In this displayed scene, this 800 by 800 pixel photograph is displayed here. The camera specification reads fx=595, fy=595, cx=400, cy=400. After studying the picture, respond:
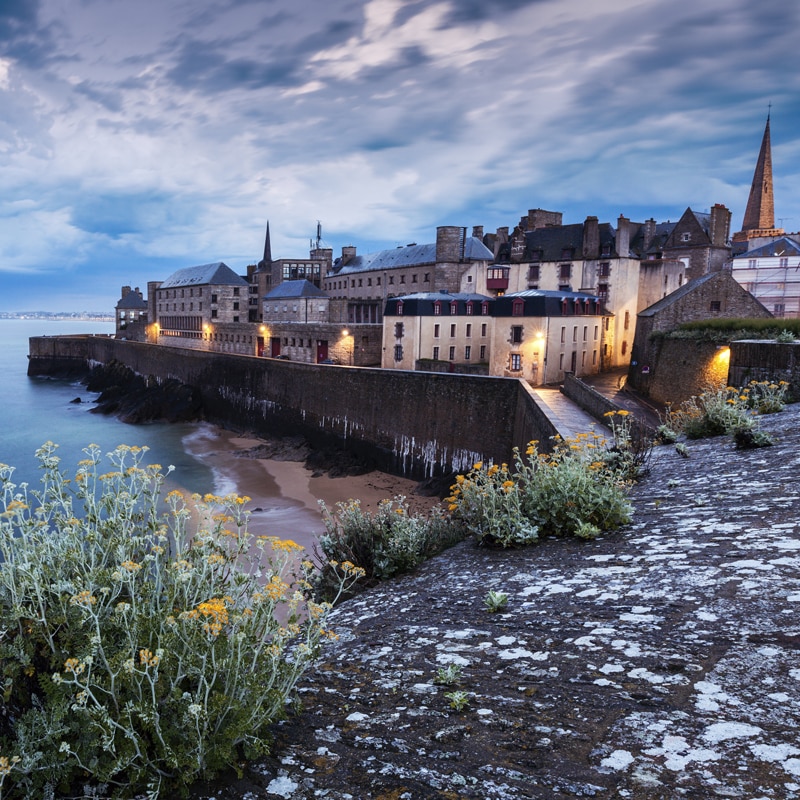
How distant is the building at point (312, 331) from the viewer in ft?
154

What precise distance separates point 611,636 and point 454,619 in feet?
4.05

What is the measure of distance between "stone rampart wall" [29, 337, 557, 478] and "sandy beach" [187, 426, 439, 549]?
2.15 metres

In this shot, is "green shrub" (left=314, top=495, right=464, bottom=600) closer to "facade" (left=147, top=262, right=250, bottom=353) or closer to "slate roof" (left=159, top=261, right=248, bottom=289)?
"facade" (left=147, top=262, right=250, bottom=353)

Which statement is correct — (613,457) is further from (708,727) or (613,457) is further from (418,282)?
(418,282)

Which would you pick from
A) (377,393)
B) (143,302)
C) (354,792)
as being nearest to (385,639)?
(354,792)

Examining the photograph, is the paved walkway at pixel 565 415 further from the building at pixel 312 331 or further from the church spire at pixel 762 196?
the church spire at pixel 762 196

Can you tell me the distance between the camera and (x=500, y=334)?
3784cm

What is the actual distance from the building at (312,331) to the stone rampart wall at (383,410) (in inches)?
228

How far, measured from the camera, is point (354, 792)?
104 inches

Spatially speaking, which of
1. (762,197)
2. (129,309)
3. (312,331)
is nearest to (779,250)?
(312,331)

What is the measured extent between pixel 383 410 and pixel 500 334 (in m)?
9.75

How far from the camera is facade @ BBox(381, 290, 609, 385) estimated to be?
36.6m

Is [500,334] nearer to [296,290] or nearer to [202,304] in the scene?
[296,290]

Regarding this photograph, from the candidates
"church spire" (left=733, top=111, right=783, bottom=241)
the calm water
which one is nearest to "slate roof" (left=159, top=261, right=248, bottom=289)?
the calm water
